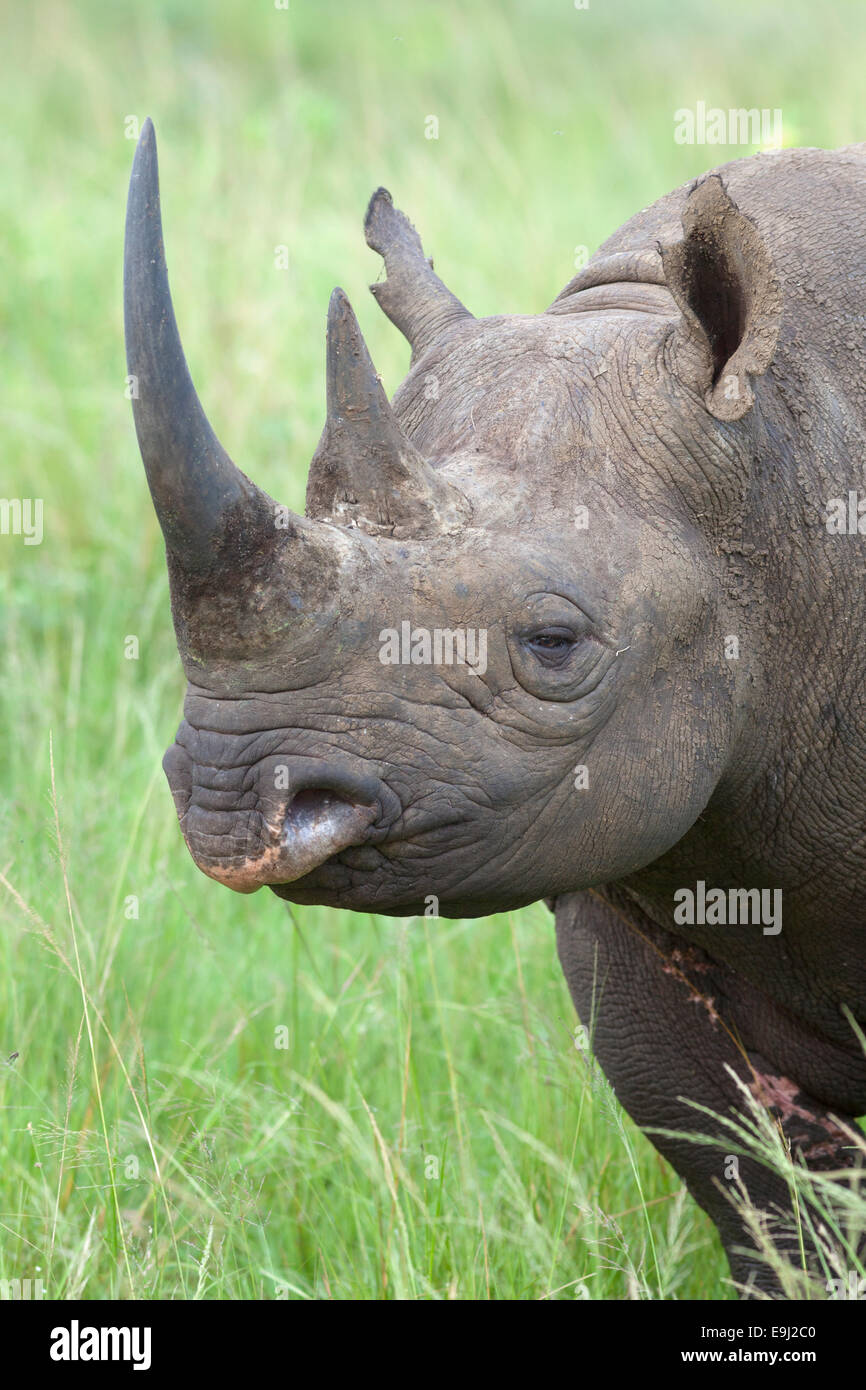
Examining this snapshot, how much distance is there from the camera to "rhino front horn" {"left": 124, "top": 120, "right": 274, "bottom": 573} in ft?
8.05

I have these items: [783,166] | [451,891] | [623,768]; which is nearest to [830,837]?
[623,768]

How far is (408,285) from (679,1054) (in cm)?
166

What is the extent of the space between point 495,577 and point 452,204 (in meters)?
6.61

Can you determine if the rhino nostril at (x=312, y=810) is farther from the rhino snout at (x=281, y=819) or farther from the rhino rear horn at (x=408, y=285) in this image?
the rhino rear horn at (x=408, y=285)

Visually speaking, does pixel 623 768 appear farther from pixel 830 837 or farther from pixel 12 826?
pixel 12 826

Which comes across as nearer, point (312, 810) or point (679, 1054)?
point (312, 810)

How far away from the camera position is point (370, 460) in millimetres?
2641

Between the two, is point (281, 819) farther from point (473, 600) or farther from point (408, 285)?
point (408, 285)

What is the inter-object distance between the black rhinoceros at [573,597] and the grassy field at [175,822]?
65 cm

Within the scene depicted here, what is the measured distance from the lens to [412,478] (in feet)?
8.64

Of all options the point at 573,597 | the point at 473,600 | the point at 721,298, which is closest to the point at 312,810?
the point at 473,600

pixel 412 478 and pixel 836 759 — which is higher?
pixel 412 478

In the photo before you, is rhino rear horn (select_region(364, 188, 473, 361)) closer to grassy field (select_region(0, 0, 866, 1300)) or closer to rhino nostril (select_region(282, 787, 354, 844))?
rhino nostril (select_region(282, 787, 354, 844))

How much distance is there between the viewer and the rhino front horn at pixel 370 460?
2633 millimetres
